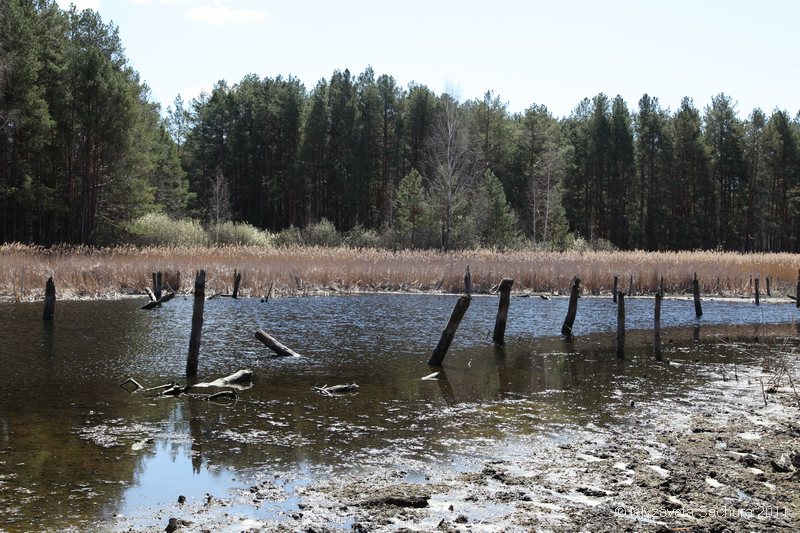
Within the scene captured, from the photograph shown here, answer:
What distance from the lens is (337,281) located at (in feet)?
96.1

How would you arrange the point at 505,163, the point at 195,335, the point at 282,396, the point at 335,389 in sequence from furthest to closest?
the point at 505,163 < the point at 195,335 < the point at 335,389 < the point at 282,396

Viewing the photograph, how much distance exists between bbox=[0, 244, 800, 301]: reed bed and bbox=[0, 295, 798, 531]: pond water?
455 centimetres

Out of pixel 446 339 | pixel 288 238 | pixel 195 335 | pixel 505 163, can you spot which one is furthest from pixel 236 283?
pixel 505 163

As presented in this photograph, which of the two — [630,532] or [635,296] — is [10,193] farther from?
[630,532]

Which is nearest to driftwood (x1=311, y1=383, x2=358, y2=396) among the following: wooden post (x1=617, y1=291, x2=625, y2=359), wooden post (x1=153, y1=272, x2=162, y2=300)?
wooden post (x1=617, y1=291, x2=625, y2=359)

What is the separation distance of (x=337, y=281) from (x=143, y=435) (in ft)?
68.9

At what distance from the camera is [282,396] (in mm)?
10672

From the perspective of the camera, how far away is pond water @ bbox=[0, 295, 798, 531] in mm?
6805

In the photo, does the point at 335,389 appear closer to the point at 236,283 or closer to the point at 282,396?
the point at 282,396

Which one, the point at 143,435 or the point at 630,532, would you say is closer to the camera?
the point at 630,532

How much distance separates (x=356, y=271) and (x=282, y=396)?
19148 mm

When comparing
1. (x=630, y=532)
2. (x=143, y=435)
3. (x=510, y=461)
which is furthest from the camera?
(x=143, y=435)

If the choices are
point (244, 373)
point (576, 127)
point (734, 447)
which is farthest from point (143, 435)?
point (576, 127)

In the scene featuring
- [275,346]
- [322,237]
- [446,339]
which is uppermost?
[322,237]
